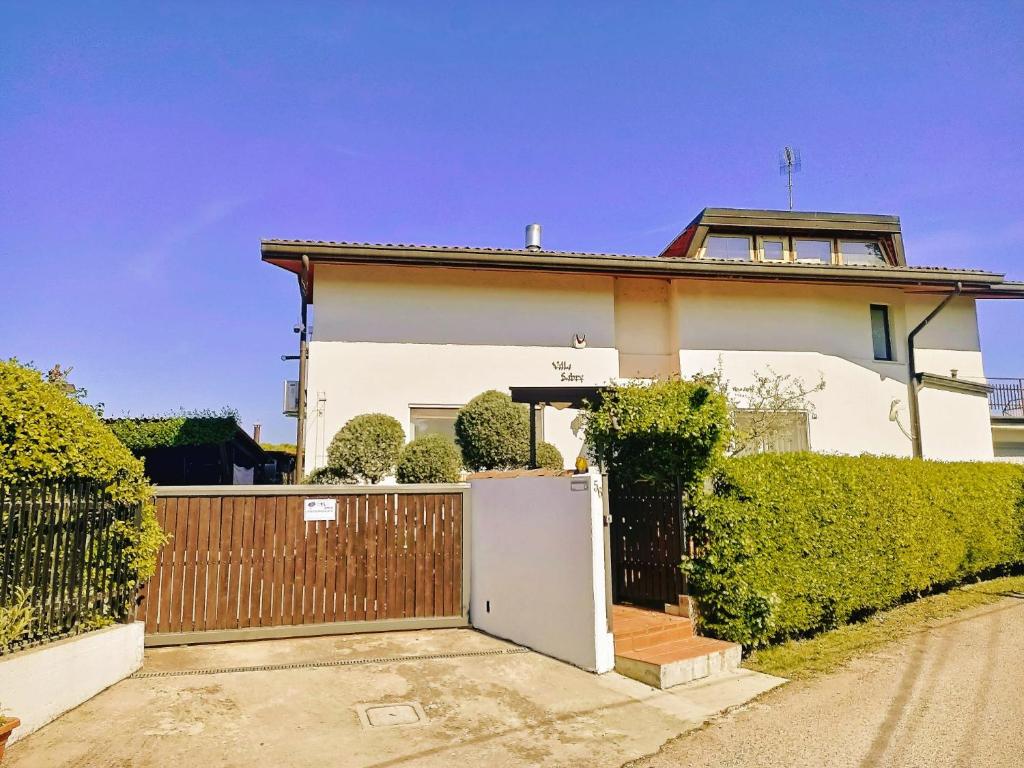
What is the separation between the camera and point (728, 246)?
1806 centimetres

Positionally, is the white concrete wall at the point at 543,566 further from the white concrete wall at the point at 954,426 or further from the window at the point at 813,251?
the window at the point at 813,251

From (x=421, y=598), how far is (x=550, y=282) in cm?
764

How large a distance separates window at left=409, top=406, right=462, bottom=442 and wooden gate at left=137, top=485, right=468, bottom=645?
4.34 meters

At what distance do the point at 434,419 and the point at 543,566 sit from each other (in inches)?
246

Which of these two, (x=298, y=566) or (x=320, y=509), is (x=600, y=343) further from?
(x=298, y=566)

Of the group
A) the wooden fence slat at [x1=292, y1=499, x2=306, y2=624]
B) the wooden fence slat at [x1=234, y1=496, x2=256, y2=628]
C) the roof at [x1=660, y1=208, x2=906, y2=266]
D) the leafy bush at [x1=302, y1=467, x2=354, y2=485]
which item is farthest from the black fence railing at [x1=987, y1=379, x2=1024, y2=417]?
the wooden fence slat at [x1=234, y1=496, x2=256, y2=628]

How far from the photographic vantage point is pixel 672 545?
25.4ft

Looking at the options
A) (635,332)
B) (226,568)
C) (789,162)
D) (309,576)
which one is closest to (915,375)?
(635,332)

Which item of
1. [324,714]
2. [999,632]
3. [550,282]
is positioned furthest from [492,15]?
[999,632]

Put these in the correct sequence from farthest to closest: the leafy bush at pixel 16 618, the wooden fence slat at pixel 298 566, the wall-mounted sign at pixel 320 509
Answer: the wall-mounted sign at pixel 320 509, the wooden fence slat at pixel 298 566, the leafy bush at pixel 16 618

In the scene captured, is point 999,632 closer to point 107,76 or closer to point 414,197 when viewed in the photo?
point 414,197

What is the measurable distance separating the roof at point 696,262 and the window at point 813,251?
0.34 meters

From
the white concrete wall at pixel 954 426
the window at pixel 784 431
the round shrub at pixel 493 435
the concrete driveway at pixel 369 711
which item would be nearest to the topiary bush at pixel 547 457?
the round shrub at pixel 493 435

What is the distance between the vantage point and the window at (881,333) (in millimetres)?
15734
